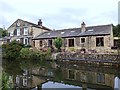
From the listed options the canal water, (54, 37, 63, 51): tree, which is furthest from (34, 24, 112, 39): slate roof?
the canal water

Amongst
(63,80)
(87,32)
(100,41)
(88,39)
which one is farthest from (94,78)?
(87,32)

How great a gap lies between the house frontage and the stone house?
4.08m

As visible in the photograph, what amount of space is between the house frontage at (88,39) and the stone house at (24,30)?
4.08 meters

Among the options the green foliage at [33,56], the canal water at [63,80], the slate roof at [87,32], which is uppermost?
the slate roof at [87,32]

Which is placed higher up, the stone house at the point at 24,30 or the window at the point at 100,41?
the stone house at the point at 24,30

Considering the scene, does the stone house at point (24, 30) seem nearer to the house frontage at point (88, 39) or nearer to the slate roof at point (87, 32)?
the slate roof at point (87, 32)

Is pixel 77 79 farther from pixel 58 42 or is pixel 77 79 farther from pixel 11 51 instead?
pixel 58 42

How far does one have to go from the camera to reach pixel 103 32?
29797 millimetres

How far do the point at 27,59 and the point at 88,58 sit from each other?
32.2 ft

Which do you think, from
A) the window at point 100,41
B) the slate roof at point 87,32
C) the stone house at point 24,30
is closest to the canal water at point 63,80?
the window at point 100,41

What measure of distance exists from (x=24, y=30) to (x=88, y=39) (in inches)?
611

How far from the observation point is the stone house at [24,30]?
130ft

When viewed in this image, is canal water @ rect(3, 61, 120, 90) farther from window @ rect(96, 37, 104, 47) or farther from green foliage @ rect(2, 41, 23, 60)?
window @ rect(96, 37, 104, 47)

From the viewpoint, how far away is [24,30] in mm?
40625
